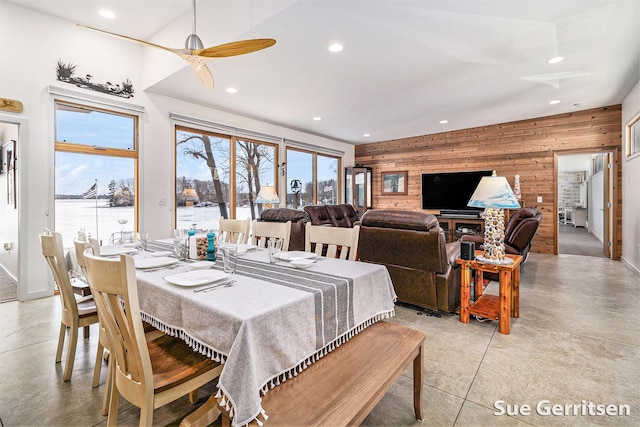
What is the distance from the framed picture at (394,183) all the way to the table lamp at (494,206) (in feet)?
17.4

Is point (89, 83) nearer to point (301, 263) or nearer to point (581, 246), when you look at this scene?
point (301, 263)

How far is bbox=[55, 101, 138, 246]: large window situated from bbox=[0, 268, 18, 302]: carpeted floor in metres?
0.76

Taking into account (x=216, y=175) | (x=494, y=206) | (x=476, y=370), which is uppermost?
(x=216, y=175)

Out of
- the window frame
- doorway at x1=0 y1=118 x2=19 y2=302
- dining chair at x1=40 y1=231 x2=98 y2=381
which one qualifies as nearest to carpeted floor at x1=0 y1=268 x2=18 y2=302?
doorway at x1=0 y1=118 x2=19 y2=302

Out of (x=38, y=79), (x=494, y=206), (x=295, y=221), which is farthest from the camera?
(x=295, y=221)

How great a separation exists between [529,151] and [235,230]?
6263 millimetres

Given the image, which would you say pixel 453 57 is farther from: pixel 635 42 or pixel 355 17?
pixel 635 42

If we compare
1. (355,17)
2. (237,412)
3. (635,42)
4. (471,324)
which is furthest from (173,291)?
(635,42)

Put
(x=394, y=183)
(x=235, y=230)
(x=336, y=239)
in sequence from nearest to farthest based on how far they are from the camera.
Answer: (x=336, y=239), (x=235, y=230), (x=394, y=183)

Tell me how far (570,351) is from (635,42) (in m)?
3.36

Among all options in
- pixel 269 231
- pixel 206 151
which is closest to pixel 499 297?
pixel 269 231

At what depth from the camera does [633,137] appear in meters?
4.66

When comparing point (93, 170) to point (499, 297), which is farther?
point (93, 170)

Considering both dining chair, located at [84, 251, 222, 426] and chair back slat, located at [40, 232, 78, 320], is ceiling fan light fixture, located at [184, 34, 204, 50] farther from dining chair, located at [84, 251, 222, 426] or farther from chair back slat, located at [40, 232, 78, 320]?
dining chair, located at [84, 251, 222, 426]
